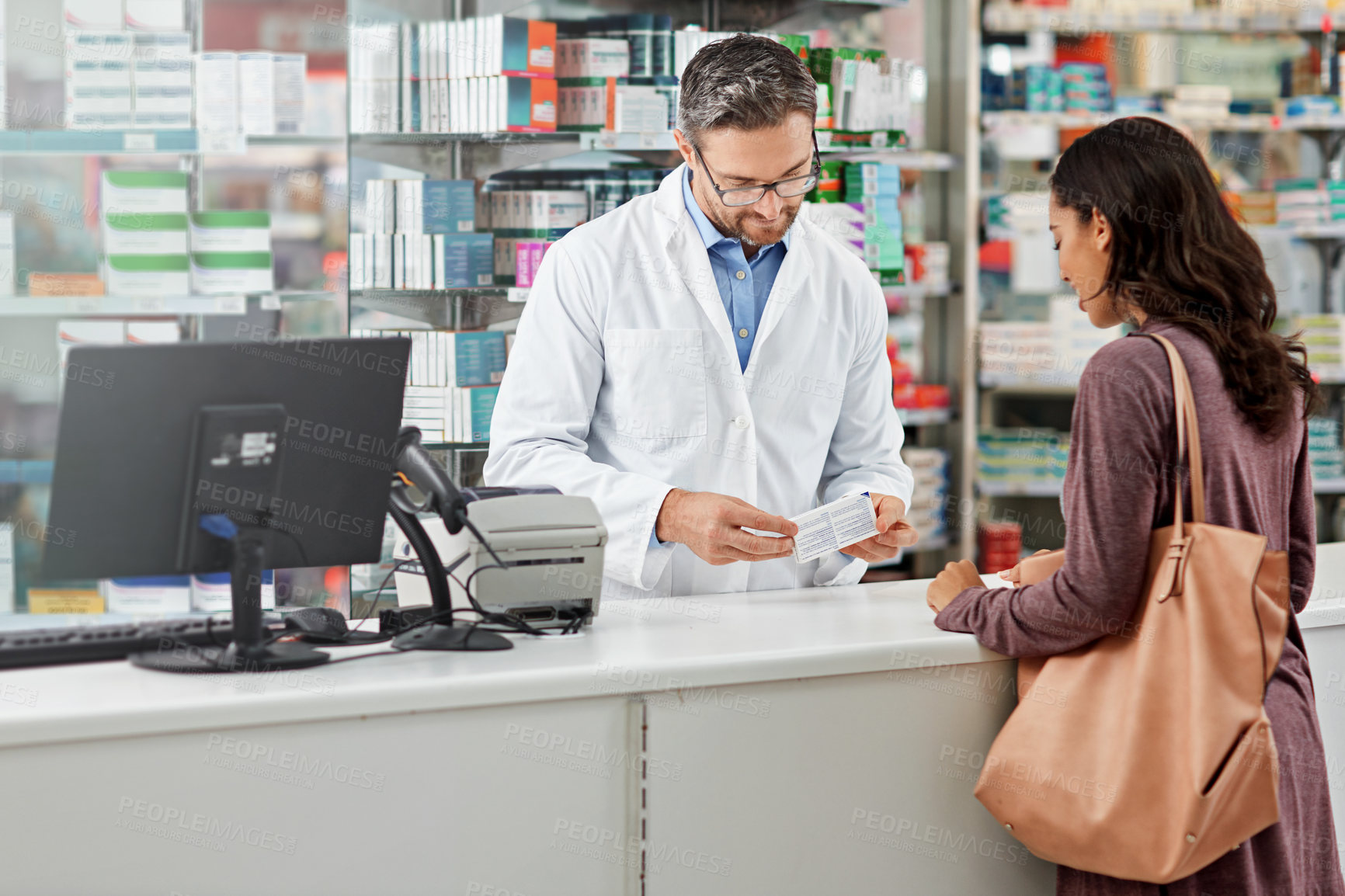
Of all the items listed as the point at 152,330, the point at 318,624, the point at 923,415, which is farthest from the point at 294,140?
the point at 318,624

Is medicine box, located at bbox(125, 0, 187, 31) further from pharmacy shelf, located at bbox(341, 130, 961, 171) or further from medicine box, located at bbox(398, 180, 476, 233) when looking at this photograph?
medicine box, located at bbox(398, 180, 476, 233)

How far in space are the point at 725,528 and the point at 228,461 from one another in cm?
76

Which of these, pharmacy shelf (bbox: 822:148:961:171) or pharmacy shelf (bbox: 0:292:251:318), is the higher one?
pharmacy shelf (bbox: 822:148:961:171)

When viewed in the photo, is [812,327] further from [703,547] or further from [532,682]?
[532,682]

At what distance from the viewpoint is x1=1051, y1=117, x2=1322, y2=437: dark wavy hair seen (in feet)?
4.76

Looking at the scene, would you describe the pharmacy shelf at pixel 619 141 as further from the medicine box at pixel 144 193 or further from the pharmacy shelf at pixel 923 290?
the medicine box at pixel 144 193

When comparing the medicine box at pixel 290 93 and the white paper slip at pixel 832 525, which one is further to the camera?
the medicine box at pixel 290 93

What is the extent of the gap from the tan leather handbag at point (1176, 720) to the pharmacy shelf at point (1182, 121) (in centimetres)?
344

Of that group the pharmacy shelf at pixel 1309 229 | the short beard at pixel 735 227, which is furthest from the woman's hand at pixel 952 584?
the pharmacy shelf at pixel 1309 229

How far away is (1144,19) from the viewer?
470 centimetres

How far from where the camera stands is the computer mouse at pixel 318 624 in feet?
5.35

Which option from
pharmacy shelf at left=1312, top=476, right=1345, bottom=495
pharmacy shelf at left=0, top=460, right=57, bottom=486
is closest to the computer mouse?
pharmacy shelf at left=0, top=460, right=57, bottom=486

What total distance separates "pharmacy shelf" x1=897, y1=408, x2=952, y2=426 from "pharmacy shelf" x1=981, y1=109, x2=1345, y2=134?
3.66 ft

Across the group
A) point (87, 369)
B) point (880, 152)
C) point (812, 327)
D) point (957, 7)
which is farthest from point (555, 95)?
point (87, 369)
